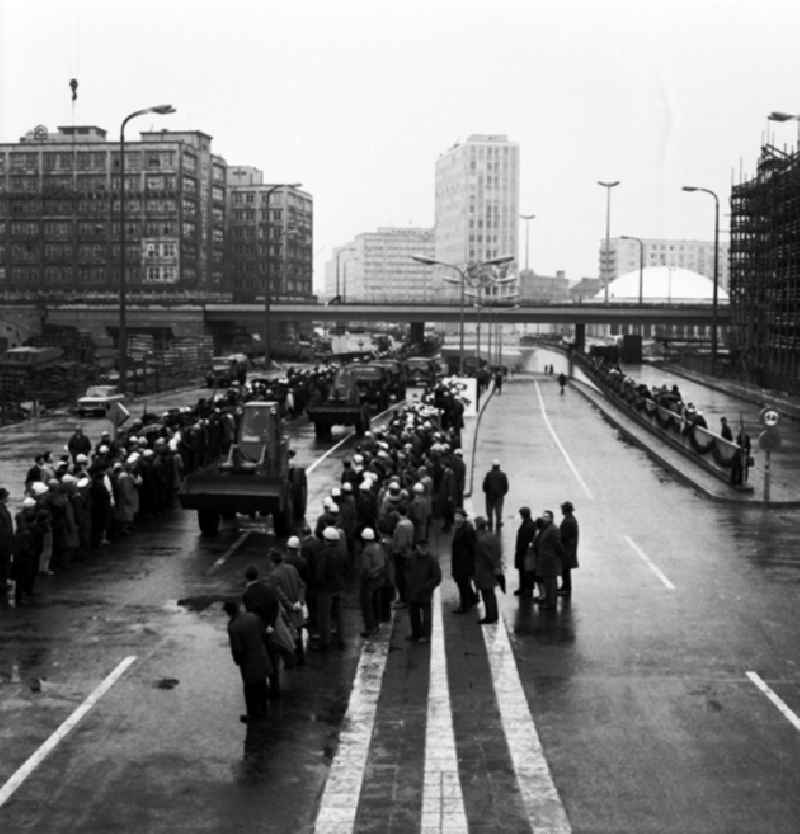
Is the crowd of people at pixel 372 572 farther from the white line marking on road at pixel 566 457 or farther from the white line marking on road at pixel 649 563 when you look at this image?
the white line marking on road at pixel 566 457

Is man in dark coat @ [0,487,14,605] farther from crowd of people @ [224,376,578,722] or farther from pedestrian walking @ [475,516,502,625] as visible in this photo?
pedestrian walking @ [475,516,502,625]

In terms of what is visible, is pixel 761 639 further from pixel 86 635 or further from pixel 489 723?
pixel 86 635

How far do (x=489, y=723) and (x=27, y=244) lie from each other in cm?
14088

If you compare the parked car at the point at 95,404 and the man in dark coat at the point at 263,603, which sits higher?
the man in dark coat at the point at 263,603

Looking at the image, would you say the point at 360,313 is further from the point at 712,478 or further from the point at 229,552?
the point at 229,552

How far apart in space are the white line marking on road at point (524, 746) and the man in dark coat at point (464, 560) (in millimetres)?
1258

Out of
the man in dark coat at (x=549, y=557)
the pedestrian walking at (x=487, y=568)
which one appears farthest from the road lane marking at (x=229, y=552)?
the man in dark coat at (x=549, y=557)

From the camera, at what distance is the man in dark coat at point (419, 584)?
15828 mm

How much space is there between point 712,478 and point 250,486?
594 inches

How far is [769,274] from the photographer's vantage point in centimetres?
7869

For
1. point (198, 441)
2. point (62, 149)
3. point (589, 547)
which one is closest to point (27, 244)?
point (62, 149)

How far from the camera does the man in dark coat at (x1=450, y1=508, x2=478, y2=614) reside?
17.2 meters

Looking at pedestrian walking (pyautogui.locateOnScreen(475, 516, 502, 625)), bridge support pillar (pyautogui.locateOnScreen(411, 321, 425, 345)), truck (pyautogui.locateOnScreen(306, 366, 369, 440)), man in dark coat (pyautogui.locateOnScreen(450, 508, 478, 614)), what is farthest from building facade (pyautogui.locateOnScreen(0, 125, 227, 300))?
pedestrian walking (pyautogui.locateOnScreen(475, 516, 502, 625))

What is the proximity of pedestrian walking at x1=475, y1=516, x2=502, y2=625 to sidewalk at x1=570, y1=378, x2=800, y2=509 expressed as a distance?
45.6 feet
